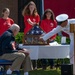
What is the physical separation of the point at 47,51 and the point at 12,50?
1.04m

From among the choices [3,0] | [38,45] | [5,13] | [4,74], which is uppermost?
[3,0]

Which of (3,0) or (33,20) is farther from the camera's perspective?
(3,0)

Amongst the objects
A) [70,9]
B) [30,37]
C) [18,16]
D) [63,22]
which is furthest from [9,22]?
[18,16]

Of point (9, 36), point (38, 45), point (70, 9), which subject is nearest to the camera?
point (9, 36)

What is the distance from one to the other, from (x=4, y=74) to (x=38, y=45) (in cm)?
104

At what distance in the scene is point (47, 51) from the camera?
9297mm

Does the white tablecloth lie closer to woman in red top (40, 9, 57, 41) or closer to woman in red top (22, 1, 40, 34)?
woman in red top (40, 9, 57, 41)

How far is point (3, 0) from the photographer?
16781 mm

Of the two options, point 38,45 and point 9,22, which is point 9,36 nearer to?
point 38,45

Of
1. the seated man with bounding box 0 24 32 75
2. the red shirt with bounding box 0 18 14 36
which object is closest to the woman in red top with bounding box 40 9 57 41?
the red shirt with bounding box 0 18 14 36

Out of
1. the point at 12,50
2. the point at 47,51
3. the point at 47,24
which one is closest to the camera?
the point at 12,50

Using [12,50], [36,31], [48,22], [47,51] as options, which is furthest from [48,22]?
[12,50]

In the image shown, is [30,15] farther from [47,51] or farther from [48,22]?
[47,51]

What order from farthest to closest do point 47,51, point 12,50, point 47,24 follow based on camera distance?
point 47,24, point 47,51, point 12,50
